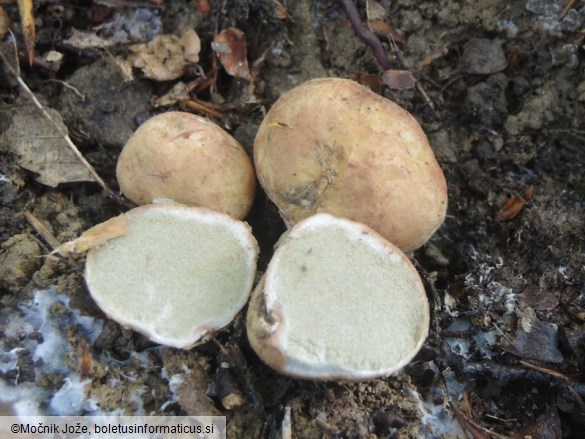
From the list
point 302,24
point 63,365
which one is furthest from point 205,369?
point 302,24

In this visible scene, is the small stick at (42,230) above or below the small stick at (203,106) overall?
below

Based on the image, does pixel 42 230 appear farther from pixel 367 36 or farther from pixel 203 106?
pixel 367 36

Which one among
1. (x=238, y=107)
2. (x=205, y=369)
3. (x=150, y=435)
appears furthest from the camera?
(x=238, y=107)

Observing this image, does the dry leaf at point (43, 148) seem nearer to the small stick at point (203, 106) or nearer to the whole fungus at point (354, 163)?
the small stick at point (203, 106)

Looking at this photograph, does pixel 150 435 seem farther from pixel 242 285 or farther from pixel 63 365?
pixel 242 285

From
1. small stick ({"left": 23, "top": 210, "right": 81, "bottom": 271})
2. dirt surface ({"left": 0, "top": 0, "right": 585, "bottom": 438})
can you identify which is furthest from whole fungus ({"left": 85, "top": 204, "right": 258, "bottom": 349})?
small stick ({"left": 23, "top": 210, "right": 81, "bottom": 271})

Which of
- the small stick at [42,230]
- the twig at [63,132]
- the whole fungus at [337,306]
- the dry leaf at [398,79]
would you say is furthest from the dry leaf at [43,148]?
the dry leaf at [398,79]
